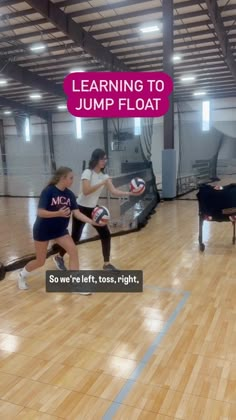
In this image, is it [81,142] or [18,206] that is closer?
[18,206]

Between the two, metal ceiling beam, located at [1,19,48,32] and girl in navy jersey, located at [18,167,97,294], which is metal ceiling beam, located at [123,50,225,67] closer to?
metal ceiling beam, located at [1,19,48,32]

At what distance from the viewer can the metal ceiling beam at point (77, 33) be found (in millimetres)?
8750

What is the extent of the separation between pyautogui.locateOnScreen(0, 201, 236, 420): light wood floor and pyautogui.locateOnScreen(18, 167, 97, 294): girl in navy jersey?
0.49 metres

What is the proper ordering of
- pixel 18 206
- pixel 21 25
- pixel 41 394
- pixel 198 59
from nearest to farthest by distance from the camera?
pixel 41 394, pixel 18 206, pixel 21 25, pixel 198 59

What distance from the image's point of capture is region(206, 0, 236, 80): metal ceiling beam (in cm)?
908

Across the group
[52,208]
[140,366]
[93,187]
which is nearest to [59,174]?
[52,208]

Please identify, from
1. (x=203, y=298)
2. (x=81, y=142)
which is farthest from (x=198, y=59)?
(x=203, y=298)

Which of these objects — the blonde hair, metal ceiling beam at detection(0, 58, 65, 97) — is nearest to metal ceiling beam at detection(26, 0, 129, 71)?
metal ceiling beam at detection(0, 58, 65, 97)

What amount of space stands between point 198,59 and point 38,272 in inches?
497

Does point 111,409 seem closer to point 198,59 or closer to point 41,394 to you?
point 41,394

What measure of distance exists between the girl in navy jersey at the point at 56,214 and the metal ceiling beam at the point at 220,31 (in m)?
7.97

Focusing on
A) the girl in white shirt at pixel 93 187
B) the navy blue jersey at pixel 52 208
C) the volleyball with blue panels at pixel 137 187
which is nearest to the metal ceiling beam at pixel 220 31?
the volleyball with blue panels at pixel 137 187

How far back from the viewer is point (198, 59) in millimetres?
13758

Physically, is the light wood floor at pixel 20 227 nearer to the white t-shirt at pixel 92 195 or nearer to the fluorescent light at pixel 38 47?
the white t-shirt at pixel 92 195
